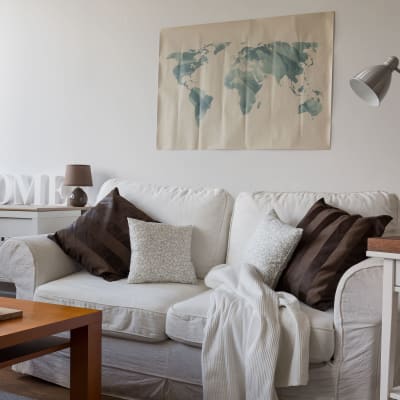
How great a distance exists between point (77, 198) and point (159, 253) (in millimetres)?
1164

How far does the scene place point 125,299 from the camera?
2492mm

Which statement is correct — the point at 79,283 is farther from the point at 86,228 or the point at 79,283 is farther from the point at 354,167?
the point at 354,167

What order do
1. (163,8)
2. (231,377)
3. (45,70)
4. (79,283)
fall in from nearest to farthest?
(231,377)
(79,283)
(163,8)
(45,70)

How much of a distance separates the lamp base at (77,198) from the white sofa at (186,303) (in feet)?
1.79

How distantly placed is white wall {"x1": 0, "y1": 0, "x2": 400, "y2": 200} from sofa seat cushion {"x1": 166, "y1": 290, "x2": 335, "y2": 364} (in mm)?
1123

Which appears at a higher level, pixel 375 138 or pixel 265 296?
pixel 375 138

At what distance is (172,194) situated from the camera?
3.20m

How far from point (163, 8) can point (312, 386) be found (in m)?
2.56

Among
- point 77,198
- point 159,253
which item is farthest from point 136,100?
point 159,253

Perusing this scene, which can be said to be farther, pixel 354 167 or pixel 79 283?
pixel 354 167

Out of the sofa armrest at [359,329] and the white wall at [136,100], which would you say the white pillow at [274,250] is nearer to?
the sofa armrest at [359,329]

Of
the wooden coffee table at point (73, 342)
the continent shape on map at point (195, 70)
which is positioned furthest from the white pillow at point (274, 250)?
the continent shape on map at point (195, 70)

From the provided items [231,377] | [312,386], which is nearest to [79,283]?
[231,377]

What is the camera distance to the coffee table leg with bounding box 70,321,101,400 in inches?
77.9
